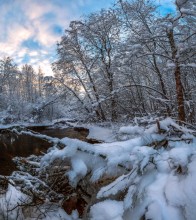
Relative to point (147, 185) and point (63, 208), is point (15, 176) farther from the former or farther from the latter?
point (147, 185)

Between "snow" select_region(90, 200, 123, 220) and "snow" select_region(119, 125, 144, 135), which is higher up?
"snow" select_region(119, 125, 144, 135)

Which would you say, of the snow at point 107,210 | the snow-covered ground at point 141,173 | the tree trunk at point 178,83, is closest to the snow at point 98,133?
the tree trunk at point 178,83

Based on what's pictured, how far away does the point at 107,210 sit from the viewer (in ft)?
9.09

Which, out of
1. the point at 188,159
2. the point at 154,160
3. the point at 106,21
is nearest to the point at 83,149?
the point at 154,160

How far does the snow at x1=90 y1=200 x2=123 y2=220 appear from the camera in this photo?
264 centimetres

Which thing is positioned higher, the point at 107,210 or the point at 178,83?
the point at 178,83

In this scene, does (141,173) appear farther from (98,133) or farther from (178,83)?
(98,133)

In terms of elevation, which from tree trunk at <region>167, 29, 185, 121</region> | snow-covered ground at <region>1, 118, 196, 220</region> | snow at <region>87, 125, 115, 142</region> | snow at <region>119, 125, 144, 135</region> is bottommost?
snow at <region>87, 125, 115, 142</region>

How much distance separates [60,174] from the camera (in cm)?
423

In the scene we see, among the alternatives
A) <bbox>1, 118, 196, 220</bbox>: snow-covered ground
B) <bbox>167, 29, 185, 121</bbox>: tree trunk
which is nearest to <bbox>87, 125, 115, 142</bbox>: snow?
<bbox>167, 29, 185, 121</bbox>: tree trunk

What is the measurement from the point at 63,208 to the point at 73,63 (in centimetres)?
1923

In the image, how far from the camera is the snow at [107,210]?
2644mm

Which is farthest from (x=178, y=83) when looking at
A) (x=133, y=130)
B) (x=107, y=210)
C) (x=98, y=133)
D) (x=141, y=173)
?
(x=98, y=133)

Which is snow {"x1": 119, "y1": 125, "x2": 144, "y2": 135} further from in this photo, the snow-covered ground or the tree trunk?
the tree trunk
